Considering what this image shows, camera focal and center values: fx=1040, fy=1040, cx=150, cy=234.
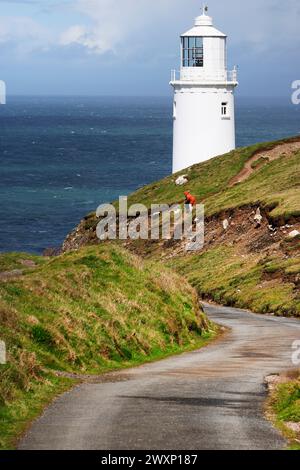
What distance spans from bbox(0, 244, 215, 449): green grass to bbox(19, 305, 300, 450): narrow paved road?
57cm

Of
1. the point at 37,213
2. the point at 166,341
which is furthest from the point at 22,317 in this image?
the point at 37,213

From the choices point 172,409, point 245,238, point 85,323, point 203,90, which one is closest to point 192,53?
point 203,90

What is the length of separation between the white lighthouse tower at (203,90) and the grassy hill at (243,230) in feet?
8.94

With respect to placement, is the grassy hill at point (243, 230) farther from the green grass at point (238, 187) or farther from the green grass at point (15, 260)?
the green grass at point (15, 260)

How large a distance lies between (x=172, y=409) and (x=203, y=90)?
52128 mm

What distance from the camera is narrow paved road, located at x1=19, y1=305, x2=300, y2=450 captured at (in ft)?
46.0

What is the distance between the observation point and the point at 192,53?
67562 millimetres

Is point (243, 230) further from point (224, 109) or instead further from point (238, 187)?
point (224, 109)

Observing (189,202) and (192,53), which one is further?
(192,53)

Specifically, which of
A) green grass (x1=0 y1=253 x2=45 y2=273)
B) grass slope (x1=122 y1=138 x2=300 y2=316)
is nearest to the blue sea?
grass slope (x1=122 y1=138 x2=300 y2=316)

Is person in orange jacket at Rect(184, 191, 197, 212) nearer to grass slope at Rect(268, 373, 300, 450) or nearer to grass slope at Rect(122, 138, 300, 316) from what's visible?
grass slope at Rect(122, 138, 300, 316)

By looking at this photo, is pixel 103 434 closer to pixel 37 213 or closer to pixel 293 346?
pixel 293 346

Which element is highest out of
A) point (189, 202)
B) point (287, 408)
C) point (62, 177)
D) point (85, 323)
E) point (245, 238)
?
point (62, 177)
